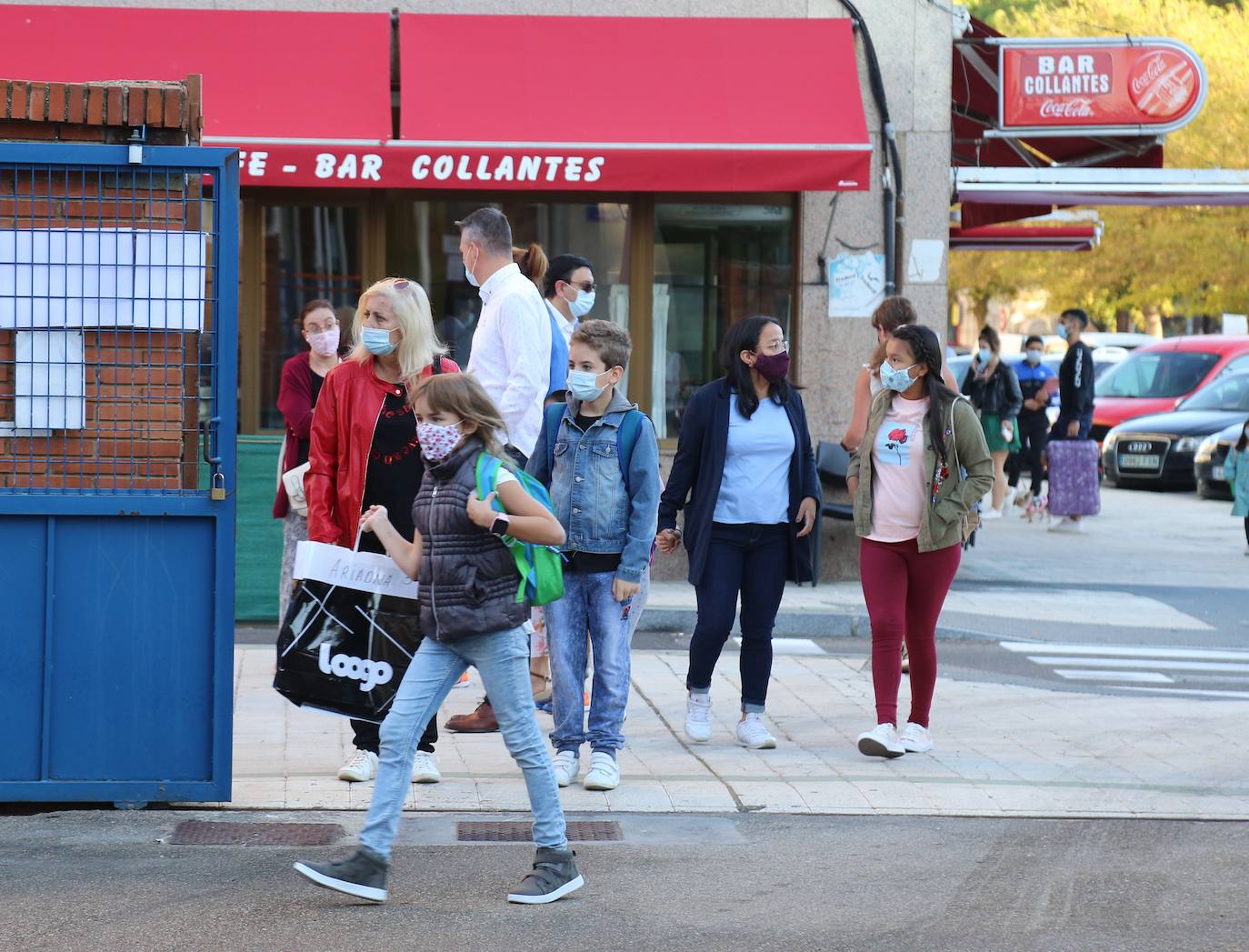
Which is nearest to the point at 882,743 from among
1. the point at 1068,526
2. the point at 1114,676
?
the point at 1114,676

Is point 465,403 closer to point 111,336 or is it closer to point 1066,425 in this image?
point 111,336

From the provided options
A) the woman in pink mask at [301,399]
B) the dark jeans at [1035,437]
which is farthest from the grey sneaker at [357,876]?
the dark jeans at [1035,437]

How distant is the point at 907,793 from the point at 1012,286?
4064 centimetres

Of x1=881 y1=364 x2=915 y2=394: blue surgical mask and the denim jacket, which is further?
x1=881 y1=364 x2=915 y2=394: blue surgical mask

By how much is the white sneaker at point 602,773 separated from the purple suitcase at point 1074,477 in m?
10.5

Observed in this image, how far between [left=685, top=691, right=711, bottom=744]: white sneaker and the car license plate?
16113 mm

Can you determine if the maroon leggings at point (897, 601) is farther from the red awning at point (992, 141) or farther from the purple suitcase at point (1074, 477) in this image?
the purple suitcase at point (1074, 477)

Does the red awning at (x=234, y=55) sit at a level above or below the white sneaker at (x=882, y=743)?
above

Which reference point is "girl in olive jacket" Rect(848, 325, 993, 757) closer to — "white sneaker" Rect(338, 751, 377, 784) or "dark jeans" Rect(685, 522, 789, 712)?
"dark jeans" Rect(685, 522, 789, 712)

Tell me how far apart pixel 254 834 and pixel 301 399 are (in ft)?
8.74

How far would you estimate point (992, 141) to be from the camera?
15.8 metres

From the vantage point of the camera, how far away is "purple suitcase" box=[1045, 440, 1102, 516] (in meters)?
16.2

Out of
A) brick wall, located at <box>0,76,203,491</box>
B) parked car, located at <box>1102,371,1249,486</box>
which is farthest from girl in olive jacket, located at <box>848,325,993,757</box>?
parked car, located at <box>1102,371,1249,486</box>

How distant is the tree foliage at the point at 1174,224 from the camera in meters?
32.9
